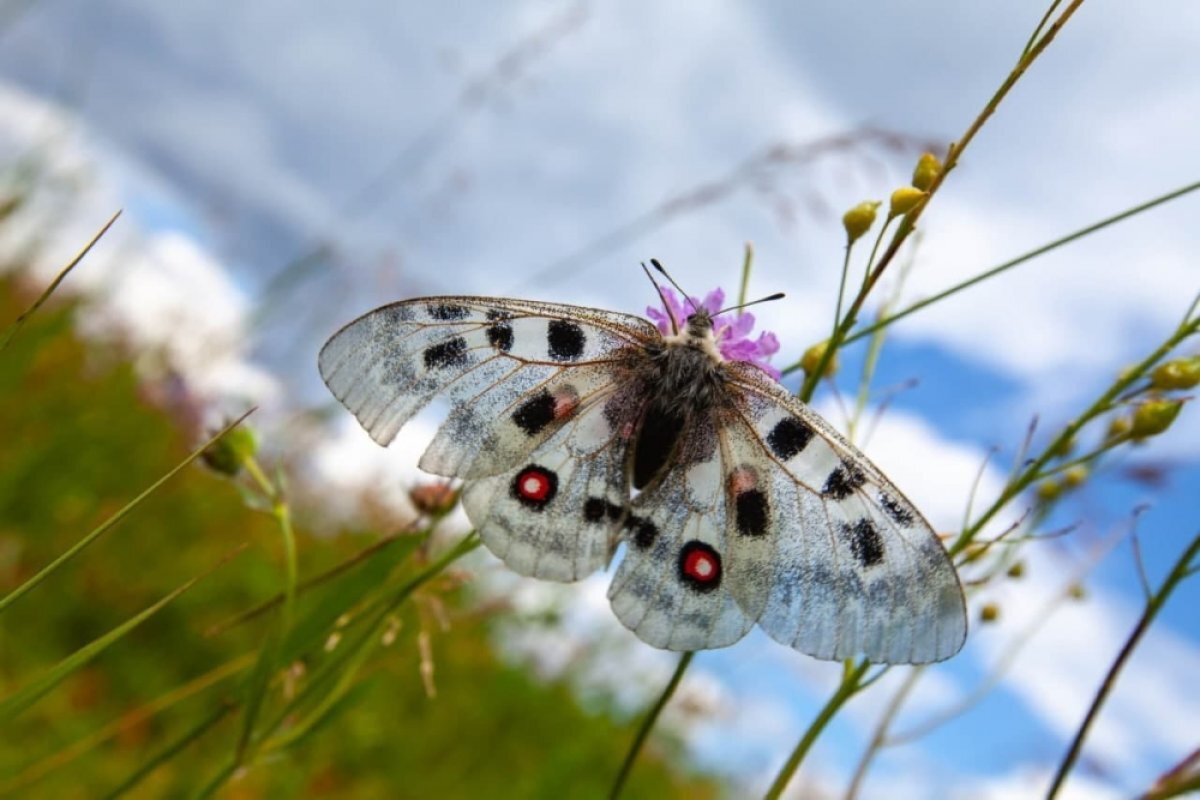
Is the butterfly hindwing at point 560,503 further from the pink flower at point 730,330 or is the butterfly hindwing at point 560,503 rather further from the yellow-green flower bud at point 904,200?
the yellow-green flower bud at point 904,200

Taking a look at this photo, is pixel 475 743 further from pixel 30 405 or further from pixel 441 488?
pixel 441 488

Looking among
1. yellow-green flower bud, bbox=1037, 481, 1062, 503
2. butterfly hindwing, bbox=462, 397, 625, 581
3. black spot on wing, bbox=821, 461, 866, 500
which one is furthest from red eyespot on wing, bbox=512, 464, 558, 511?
yellow-green flower bud, bbox=1037, 481, 1062, 503

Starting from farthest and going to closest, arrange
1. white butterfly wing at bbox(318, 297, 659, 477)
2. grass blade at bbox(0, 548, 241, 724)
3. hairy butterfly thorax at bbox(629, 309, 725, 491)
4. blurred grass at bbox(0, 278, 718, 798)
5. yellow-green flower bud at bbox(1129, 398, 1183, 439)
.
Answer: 1. blurred grass at bbox(0, 278, 718, 798)
2. hairy butterfly thorax at bbox(629, 309, 725, 491)
3. white butterfly wing at bbox(318, 297, 659, 477)
4. yellow-green flower bud at bbox(1129, 398, 1183, 439)
5. grass blade at bbox(0, 548, 241, 724)

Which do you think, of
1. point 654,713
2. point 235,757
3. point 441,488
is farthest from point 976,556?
point 235,757

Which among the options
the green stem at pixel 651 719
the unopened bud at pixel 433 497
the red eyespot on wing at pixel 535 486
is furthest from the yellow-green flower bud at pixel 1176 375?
the unopened bud at pixel 433 497

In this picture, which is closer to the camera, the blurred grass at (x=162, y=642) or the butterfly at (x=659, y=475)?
the butterfly at (x=659, y=475)

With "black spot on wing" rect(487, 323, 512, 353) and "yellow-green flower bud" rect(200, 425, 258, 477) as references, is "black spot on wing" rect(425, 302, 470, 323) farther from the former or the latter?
"yellow-green flower bud" rect(200, 425, 258, 477)

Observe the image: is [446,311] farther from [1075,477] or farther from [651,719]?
[1075,477]
